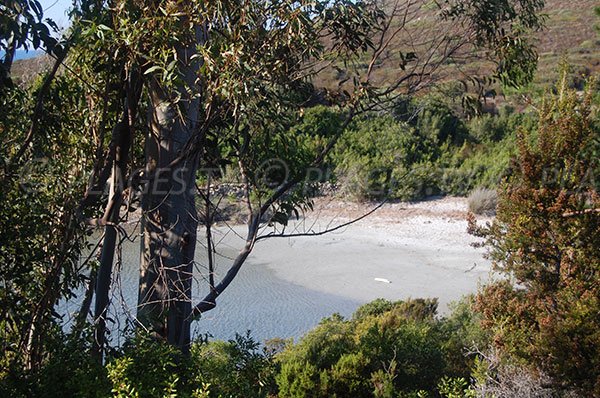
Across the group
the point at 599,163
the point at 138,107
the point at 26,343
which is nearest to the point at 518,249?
the point at 599,163

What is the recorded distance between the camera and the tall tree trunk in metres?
4.40

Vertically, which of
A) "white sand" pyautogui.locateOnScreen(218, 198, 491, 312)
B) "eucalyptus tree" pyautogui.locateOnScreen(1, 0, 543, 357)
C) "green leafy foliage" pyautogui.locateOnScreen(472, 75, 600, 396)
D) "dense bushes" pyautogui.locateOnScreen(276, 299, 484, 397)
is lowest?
"white sand" pyautogui.locateOnScreen(218, 198, 491, 312)

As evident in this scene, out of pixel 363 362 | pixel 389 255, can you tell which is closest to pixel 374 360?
pixel 363 362

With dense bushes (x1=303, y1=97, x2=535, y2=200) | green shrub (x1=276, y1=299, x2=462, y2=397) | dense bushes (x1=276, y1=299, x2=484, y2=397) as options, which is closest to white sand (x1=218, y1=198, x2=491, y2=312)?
dense bushes (x1=303, y1=97, x2=535, y2=200)

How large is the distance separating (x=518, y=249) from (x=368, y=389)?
5.58ft

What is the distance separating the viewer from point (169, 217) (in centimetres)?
450

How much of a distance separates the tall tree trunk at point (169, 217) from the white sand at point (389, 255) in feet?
18.1

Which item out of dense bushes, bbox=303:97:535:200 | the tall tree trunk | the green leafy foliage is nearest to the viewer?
the tall tree trunk

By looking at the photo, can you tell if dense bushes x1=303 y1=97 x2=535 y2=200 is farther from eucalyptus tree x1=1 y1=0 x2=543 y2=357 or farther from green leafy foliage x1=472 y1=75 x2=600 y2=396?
eucalyptus tree x1=1 y1=0 x2=543 y2=357

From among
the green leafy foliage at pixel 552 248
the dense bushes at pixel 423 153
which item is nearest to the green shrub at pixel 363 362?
the green leafy foliage at pixel 552 248

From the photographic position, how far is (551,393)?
5.16 metres

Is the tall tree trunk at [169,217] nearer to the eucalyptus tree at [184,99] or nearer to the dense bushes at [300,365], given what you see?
the eucalyptus tree at [184,99]

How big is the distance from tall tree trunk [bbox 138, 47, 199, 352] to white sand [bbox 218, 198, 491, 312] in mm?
5521

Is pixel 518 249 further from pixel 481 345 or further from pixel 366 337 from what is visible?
pixel 366 337
